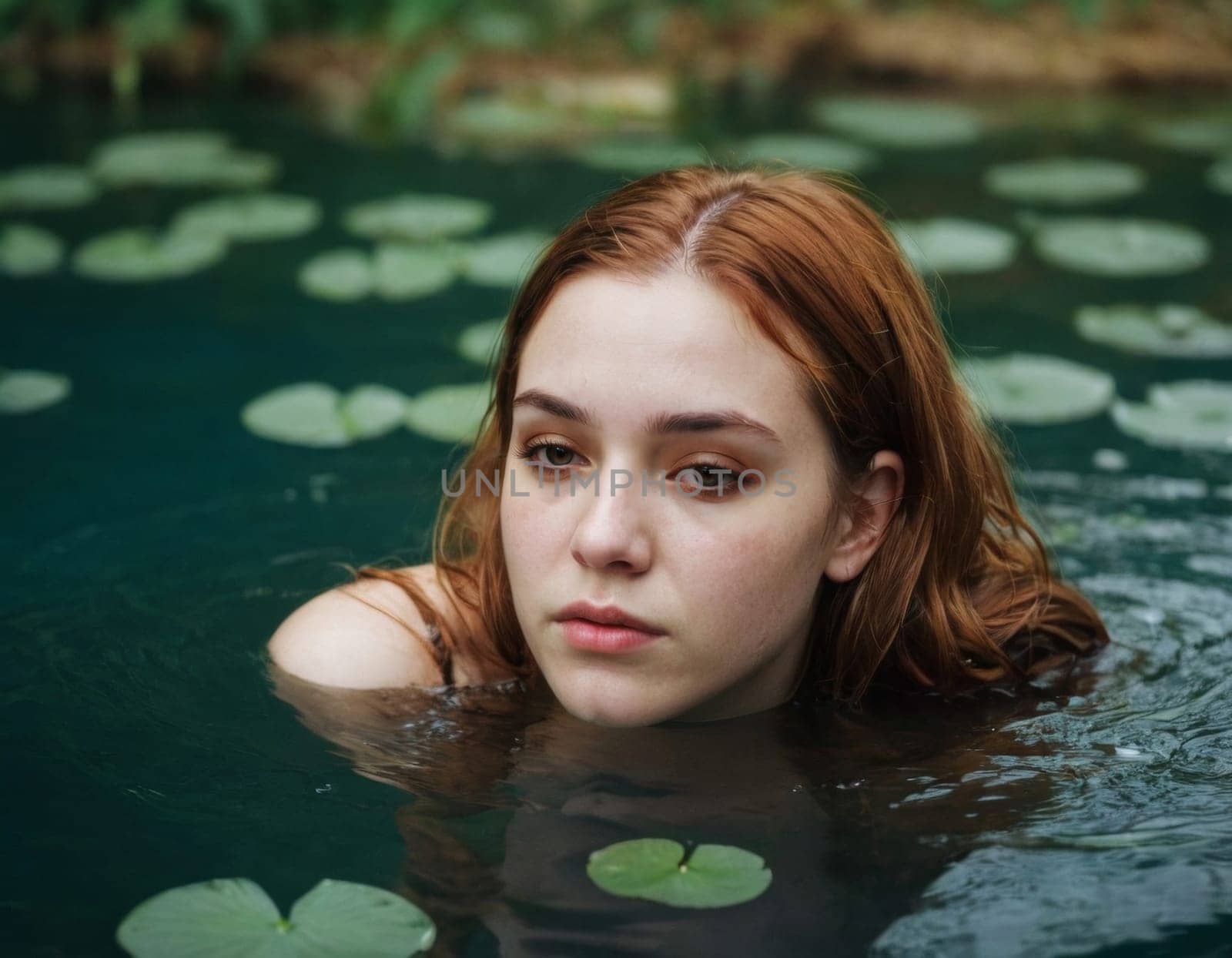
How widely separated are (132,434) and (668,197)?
1.62 meters

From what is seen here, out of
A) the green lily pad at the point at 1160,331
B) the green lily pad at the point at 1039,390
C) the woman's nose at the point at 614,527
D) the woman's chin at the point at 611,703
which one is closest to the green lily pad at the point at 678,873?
the woman's chin at the point at 611,703

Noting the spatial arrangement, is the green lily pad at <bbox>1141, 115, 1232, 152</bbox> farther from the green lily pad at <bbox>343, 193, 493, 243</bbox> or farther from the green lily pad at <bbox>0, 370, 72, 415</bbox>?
the green lily pad at <bbox>0, 370, 72, 415</bbox>

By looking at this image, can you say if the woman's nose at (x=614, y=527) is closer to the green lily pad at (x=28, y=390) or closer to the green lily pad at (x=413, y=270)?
the green lily pad at (x=28, y=390)

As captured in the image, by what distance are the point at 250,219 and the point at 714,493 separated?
2.77 meters

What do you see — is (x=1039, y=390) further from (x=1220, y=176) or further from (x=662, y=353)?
(x=1220, y=176)

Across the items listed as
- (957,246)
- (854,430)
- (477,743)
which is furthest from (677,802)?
(957,246)

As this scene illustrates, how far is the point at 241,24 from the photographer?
5641 millimetres

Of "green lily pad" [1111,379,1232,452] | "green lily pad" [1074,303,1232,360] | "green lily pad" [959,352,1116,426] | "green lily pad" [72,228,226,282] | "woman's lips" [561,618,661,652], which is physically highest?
"green lily pad" [72,228,226,282]

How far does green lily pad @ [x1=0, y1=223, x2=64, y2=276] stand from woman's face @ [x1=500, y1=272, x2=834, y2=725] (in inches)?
97.6

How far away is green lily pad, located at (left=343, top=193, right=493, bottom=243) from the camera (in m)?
4.19

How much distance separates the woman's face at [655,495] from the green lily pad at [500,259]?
1.87 metres

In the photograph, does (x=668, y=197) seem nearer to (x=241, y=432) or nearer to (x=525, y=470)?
(x=525, y=470)

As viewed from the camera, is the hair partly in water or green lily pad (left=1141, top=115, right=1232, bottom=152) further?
green lily pad (left=1141, top=115, right=1232, bottom=152)

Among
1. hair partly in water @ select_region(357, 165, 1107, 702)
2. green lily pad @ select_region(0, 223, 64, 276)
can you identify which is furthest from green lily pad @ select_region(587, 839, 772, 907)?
green lily pad @ select_region(0, 223, 64, 276)
